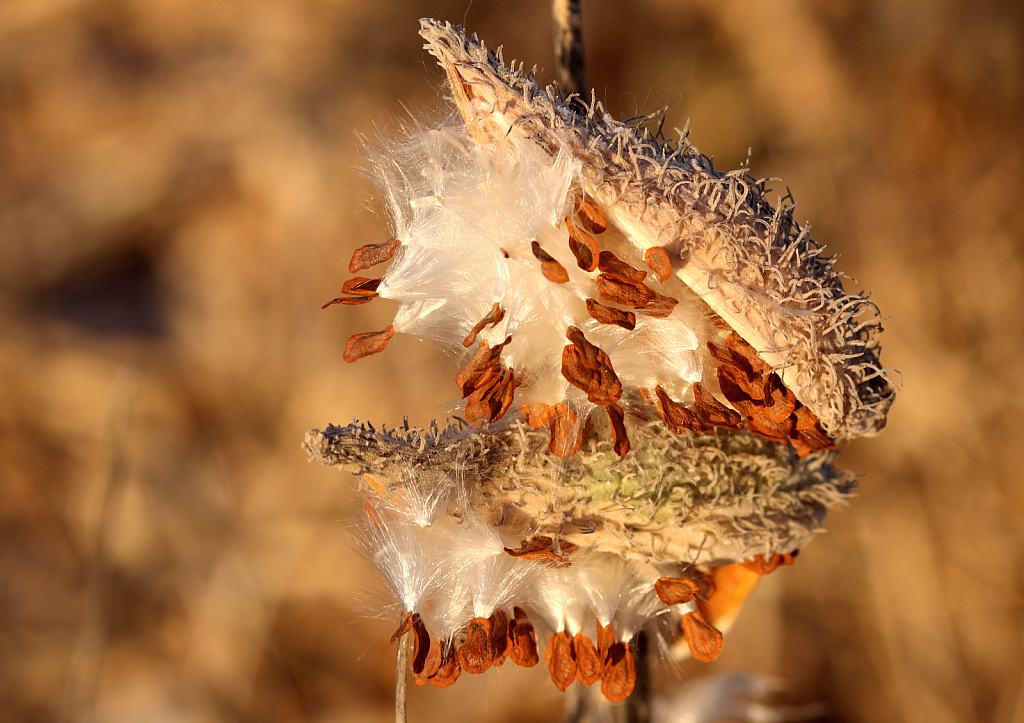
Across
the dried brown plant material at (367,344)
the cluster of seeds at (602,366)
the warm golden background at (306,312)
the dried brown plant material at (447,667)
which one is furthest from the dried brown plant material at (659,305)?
the warm golden background at (306,312)

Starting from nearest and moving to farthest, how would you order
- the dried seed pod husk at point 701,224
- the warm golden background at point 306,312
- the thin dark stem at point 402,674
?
the dried seed pod husk at point 701,224 < the thin dark stem at point 402,674 < the warm golden background at point 306,312

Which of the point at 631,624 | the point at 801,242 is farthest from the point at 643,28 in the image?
the point at 631,624

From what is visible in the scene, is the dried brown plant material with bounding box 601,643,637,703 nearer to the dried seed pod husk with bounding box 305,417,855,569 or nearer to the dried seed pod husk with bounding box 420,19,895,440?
the dried seed pod husk with bounding box 305,417,855,569

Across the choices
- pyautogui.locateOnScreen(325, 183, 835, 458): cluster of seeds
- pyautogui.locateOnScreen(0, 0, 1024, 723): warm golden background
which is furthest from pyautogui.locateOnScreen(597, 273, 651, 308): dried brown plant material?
pyautogui.locateOnScreen(0, 0, 1024, 723): warm golden background

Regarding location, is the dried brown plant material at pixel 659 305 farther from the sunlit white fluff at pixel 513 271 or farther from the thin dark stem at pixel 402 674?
the thin dark stem at pixel 402 674

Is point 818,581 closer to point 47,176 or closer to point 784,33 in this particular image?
point 784,33

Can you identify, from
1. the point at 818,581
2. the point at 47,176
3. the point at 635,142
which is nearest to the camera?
the point at 635,142
